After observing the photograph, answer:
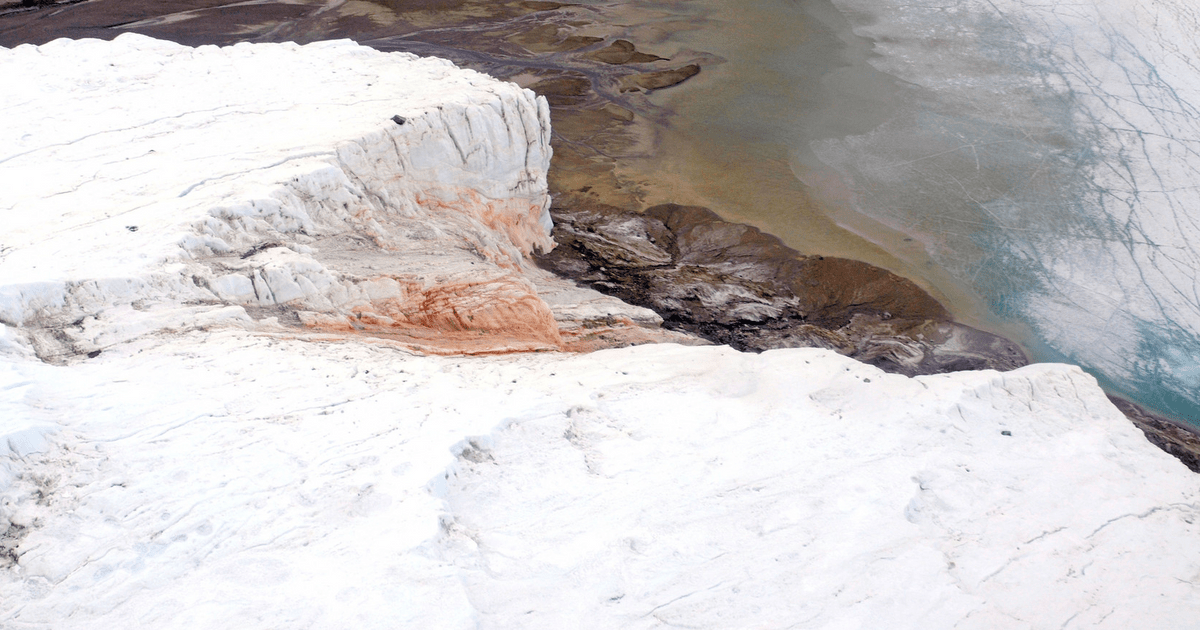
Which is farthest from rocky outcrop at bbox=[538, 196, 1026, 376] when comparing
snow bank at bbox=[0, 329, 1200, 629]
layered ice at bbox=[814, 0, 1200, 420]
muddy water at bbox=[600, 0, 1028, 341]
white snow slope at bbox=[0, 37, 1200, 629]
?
snow bank at bbox=[0, 329, 1200, 629]

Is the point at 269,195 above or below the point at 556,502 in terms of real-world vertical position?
above

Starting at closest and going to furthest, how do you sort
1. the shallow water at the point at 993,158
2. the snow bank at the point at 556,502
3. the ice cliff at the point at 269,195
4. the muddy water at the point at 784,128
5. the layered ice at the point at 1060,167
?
the snow bank at the point at 556,502 → the ice cliff at the point at 269,195 → the layered ice at the point at 1060,167 → the shallow water at the point at 993,158 → the muddy water at the point at 784,128

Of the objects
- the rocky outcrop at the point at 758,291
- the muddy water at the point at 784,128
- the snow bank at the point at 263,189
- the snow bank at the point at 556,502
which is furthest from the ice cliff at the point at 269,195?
the muddy water at the point at 784,128

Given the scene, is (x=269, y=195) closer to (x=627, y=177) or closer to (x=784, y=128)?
(x=627, y=177)

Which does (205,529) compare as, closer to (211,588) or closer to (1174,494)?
(211,588)

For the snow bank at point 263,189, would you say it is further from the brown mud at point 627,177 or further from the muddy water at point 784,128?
the muddy water at point 784,128

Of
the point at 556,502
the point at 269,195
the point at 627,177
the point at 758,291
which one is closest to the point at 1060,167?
the point at 758,291

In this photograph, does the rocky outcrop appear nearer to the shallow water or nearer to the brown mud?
the brown mud

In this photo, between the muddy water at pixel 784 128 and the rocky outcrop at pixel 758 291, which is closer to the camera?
the rocky outcrop at pixel 758 291
